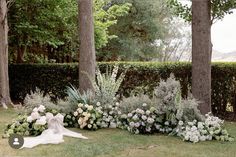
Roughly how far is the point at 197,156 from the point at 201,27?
2.98 meters

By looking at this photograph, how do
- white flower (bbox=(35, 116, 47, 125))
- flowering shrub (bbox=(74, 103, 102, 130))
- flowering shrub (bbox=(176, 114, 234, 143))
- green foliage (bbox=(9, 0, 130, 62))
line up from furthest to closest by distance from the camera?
green foliage (bbox=(9, 0, 130, 62)) → flowering shrub (bbox=(74, 103, 102, 130)) → white flower (bbox=(35, 116, 47, 125)) → flowering shrub (bbox=(176, 114, 234, 143))

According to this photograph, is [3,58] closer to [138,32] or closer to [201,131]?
[201,131]

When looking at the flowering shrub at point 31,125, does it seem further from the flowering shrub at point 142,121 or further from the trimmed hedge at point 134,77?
the trimmed hedge at point 134,77

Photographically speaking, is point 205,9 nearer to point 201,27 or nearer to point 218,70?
point 201,27

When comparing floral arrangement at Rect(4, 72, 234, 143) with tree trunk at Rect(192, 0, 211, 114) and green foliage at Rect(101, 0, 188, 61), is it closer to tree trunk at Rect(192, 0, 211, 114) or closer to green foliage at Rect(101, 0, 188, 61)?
tree trunk at Rect(192, 0, 211, 114)

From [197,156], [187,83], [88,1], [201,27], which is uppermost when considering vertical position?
[88,1]

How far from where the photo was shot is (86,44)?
8266 mm

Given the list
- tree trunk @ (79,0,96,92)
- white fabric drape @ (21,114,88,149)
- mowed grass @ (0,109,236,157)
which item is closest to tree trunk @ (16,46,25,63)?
tree trunk @ (79,0,96,92)

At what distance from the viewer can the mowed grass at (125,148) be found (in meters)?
4.96

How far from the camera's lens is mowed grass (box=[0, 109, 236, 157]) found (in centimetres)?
496

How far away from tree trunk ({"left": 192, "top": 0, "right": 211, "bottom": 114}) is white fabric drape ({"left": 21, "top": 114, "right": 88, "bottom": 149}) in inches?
101

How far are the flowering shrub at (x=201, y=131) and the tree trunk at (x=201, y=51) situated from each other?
1.18 m

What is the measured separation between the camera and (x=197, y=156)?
4.90m

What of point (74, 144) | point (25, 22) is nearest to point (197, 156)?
point (74, 144)
